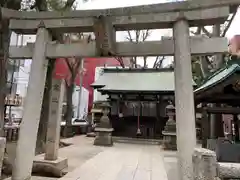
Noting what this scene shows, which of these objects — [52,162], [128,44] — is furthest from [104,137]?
[128,44]

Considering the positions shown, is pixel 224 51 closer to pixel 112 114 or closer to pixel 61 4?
pixel 61 4

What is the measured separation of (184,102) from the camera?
4.59 meters

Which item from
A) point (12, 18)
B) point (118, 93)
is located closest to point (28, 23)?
point (12, 18)

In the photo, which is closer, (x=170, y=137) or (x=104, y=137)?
(x=170, y=137)

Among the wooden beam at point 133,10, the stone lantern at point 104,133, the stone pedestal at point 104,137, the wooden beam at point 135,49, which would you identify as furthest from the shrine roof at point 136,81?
the wooden beam at point 133,10

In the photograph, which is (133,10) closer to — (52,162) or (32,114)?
(32,114)

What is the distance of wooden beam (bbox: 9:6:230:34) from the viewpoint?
484 centimetres

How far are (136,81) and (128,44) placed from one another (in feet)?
41.9

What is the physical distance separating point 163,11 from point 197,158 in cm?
315

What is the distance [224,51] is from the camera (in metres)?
4.84

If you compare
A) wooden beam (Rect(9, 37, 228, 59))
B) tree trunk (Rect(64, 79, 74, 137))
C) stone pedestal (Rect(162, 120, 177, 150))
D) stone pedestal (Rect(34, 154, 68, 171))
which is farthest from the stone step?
wooden beam (Rect(9, 37, 228, 59))

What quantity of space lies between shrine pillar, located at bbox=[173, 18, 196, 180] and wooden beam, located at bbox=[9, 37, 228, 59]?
232 millimetres

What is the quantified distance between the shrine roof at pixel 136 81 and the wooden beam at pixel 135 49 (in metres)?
10.8

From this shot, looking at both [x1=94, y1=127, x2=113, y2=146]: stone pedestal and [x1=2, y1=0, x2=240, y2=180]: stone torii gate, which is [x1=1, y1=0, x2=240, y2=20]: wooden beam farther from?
[x1=94, y1=127, x2=113, y2=146]: stone pedestal
